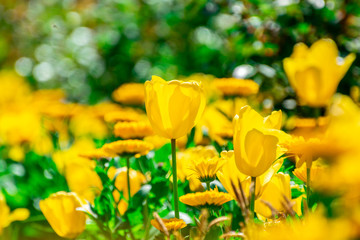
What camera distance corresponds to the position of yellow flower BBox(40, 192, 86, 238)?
1.01 meters

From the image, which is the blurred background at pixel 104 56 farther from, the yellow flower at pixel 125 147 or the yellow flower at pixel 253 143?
the yellow flower at pixel 253 143

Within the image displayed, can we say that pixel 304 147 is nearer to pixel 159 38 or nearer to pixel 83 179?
pixel 83 179

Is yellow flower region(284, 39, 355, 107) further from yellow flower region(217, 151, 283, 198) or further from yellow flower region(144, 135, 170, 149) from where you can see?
yellow flower region(144, 135, 170, 149)

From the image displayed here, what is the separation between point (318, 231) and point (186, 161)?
30.1 inches

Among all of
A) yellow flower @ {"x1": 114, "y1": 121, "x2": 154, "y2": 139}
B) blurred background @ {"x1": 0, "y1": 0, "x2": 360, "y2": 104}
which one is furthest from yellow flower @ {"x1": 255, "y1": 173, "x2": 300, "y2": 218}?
blurred background @ {"x1": 0, "y1": 0, "x2": 360, "y2": 104}

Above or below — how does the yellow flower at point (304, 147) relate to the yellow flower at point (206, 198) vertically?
above

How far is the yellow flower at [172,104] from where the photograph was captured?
2.99ft

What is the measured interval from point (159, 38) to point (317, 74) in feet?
7.82

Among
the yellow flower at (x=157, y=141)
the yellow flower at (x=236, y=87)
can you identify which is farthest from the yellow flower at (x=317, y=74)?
the yellow flower at (x=157, y=141)

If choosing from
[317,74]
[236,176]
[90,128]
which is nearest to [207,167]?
[236,176]

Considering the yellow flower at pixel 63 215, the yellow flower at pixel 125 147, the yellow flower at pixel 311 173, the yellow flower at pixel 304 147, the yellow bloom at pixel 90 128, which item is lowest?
the yellow bloom at pixel 90 128

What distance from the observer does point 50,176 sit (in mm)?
1680

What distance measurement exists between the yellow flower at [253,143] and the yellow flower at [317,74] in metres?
0.37

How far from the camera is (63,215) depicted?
1.02 metres
